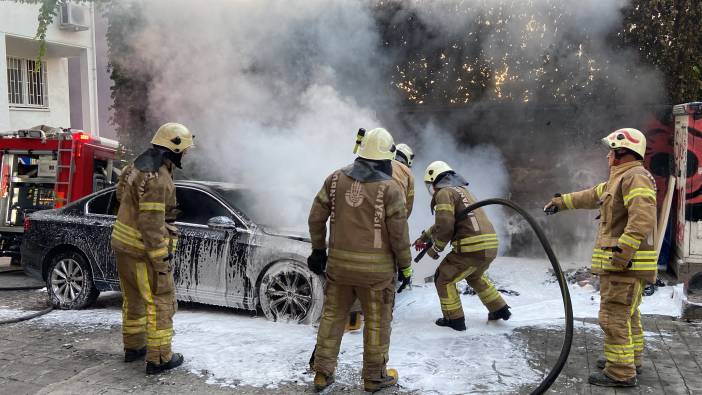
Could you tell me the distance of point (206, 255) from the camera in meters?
6.07

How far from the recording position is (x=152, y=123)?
911cm

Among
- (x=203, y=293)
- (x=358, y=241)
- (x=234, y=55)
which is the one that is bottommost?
(x=203, y=293)

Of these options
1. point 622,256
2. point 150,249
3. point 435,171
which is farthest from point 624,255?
point 150,249

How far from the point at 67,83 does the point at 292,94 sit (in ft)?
43.6

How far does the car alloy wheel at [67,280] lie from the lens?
6590mm

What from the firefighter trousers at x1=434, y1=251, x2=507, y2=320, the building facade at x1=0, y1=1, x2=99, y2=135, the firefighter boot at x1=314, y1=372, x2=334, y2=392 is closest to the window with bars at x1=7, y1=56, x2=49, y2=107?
the building facade at x1=0, y1=1, x2=99, y2=135

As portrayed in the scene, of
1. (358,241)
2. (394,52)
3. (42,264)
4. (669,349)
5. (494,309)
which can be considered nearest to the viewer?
(358,241)

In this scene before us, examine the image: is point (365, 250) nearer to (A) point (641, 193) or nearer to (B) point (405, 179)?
(B) point (405, 179)

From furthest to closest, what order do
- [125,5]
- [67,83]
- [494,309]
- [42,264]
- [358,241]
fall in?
[67,83] → [125,5] → [42,264] → [494,309] → [358,241]

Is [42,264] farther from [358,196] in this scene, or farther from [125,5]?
[358,196]

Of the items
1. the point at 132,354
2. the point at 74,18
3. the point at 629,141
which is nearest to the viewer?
the point at 629,141

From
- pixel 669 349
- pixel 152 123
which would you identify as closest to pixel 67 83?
pixel 152 123

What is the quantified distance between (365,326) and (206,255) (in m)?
2.48

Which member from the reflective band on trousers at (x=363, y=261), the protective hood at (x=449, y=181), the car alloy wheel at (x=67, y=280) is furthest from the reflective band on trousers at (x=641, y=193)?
the car alloy wheel at (x=67, y=280)
